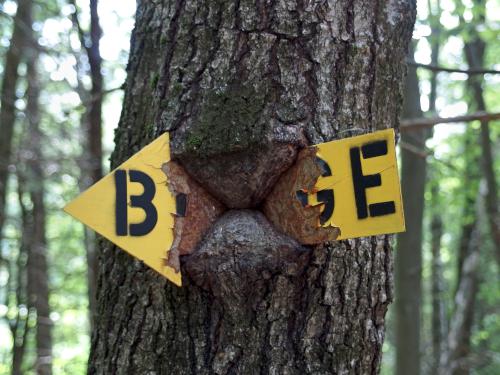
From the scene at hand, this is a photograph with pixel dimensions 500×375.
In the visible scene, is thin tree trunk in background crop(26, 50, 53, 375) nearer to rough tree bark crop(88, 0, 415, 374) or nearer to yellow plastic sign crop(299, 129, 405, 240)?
rough tree bark crop(88, 0, 415, 374)

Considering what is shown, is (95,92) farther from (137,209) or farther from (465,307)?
(465,307)

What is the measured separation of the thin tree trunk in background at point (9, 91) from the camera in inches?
214

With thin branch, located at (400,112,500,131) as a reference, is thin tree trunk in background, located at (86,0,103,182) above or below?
above

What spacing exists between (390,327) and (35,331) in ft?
19.5

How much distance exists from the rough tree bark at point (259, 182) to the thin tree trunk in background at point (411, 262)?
3.98m

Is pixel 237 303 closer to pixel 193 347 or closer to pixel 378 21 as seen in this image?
pixel 193 347

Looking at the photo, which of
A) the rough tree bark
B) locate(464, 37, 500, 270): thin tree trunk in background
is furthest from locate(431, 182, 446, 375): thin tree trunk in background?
the rough tree bark

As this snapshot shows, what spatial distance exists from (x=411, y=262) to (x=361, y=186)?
14.4 feet

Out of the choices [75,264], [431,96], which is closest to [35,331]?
[75,264]

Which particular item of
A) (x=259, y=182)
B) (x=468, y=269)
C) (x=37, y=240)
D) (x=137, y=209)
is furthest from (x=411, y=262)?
(x=137, y=209)

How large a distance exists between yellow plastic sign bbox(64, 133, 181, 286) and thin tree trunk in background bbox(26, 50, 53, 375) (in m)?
4.68

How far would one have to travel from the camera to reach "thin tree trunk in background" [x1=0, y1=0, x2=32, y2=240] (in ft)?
17.8

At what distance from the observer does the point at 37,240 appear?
618 centimetres

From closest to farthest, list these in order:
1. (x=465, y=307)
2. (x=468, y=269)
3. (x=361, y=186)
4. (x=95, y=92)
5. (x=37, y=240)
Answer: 1. (x=361, y=186)
2. (x=95, y=92)
3. (x=37, y=240)
4. (x=468, y=269)
5. (x=465, y=307)
